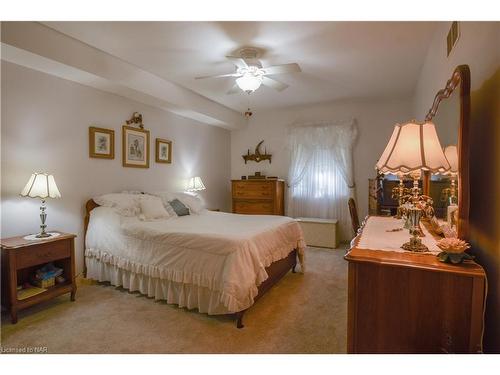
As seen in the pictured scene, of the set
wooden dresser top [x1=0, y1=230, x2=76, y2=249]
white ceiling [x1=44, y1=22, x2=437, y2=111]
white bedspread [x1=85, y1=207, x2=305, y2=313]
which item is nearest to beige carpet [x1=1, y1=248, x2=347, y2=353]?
white bedspread [x1=85, y1=207, x2=305, y2=313]

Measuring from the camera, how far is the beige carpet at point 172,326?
191cm

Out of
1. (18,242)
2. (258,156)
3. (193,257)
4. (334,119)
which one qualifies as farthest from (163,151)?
(334,119)

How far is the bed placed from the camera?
219cm

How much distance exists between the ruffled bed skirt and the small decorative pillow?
40.4 inches

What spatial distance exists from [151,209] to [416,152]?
2821 millimetres

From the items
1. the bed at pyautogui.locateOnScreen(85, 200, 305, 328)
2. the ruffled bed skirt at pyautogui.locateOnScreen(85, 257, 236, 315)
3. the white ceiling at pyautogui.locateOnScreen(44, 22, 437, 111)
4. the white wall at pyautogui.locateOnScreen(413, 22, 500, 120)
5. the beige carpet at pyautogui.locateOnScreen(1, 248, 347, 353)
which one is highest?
the white ceiling at pyautogui.locateOnScreen(44, 22, 437, 111)

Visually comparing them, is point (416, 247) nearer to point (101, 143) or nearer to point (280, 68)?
point (280, 68)

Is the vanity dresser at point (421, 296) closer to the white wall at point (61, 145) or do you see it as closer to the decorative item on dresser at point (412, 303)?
the decorative item on dresser at point (412, 303)

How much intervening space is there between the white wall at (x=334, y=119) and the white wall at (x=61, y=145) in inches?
74.8

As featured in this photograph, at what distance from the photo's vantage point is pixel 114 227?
2.86 m

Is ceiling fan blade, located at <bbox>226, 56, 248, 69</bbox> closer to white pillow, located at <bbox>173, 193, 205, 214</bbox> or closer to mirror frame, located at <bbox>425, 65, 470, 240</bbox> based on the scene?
mirror frame, located at <bbox>425, 65, 470, 240</bbox>

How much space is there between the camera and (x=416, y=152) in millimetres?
1330

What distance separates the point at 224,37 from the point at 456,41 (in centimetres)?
179
